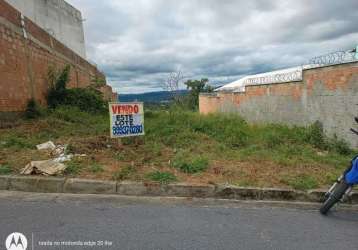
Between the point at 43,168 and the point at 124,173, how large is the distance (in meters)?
1.21

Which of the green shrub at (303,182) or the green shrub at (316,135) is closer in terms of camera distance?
the green shrub at (303,182)

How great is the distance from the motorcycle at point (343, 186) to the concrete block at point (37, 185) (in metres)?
3.63

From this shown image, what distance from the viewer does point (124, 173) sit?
15.1ft

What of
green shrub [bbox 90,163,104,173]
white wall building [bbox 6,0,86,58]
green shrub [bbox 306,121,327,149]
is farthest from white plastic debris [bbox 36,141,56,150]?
white wall building [bbox 6,0,86,58]

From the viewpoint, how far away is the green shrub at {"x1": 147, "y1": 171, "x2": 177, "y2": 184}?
4427 millimetres

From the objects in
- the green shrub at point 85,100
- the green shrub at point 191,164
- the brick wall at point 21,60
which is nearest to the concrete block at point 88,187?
the green shrub at point 191,164

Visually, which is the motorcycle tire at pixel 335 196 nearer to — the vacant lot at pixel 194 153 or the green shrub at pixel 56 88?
the vacant lot at pixel 194 153

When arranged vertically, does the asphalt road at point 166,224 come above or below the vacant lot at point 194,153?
below

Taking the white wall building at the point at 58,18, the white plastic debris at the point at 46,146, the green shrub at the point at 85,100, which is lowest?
the white plastic debris at the point at 46,146

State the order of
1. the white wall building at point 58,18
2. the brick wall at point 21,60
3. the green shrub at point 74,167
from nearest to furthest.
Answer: the green shrub at point 74,167
the brick wall at point 21,60
the white wall building at point 58,18

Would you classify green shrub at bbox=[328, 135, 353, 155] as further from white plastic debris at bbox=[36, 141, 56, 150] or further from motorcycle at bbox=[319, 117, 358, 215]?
white plastic debris at bbox=[36, 141, 56, 150]

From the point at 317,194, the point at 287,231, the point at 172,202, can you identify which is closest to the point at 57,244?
the point at 172,202

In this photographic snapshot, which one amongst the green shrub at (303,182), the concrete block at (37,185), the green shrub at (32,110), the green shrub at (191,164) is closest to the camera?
the concrete block at (37,185)

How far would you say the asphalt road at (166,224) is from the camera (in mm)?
2932
